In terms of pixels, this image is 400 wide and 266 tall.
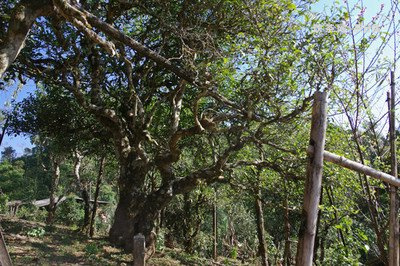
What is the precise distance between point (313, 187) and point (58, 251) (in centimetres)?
676

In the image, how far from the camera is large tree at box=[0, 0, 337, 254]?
5.14 meters

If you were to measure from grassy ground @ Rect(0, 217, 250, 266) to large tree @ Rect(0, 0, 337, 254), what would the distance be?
2.34 ft

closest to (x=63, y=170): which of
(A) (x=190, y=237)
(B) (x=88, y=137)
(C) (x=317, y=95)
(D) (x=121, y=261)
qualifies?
(A) (x=190, y=237)

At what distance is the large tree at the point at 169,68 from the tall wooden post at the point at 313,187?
1919mm

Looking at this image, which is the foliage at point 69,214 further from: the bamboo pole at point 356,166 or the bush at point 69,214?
the bamboo pole at point 356,166

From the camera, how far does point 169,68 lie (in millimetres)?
5895

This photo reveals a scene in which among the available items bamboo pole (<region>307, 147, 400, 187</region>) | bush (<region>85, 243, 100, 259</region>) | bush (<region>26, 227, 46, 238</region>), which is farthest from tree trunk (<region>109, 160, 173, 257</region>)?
bamboo pole (<region>307, 147, 400, 187</region>)

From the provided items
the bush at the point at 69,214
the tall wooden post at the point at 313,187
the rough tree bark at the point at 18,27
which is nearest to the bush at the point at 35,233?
the rough tree bark at the point at 18,27

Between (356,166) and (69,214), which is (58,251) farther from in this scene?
(69,214)

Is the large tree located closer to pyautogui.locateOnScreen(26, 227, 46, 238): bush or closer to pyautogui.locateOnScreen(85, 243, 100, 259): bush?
pyautogui.locateOnScreen(85, 243, 100, 259): bush

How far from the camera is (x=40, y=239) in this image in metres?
8.67

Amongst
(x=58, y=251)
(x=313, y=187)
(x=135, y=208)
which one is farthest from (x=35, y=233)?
(x=313, y=187)

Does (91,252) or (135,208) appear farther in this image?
(135,208)

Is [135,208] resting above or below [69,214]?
above
